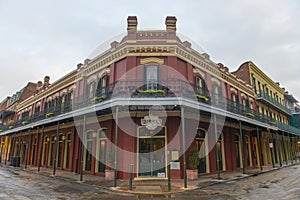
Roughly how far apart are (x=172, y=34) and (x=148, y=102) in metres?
5.26

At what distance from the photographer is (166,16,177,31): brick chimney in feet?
42.7

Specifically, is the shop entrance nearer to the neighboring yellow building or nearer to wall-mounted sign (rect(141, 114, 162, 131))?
wall-mounted sign (rect(141, 114, 162, 131))

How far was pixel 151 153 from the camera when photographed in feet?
37.3

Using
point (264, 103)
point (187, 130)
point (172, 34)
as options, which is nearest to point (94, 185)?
point (187, 130)

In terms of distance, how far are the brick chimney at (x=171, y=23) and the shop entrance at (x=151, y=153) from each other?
5.91 meters

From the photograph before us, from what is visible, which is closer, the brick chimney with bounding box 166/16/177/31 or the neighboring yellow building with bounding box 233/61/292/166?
the brick chimney with bounding box 166/16/177/31

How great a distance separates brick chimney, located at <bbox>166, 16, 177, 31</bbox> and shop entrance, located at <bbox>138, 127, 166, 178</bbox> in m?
5.91

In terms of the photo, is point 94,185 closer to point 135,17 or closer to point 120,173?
point 120,173

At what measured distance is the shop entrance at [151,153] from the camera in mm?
11141

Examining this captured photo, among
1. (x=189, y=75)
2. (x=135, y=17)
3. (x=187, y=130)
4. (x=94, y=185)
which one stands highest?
(x=135, y=17)

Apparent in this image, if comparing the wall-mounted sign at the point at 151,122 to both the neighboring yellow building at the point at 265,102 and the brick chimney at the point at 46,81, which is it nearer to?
the neighboring yellow building at the point at 265,102

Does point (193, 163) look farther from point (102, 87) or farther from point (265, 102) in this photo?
point (265, 102)

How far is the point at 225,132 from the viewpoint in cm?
1515

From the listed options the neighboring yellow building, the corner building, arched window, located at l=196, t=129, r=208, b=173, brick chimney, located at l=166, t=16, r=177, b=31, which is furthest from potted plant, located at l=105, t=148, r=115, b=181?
the neighboring yellow building
